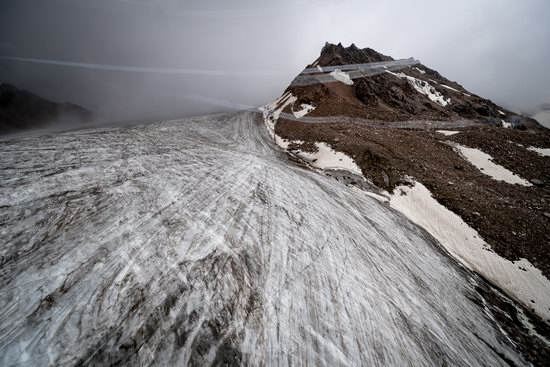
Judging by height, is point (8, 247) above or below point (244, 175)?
below

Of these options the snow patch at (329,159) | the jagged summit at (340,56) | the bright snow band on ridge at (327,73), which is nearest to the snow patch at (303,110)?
the bright snow band on ridge at (327,73)

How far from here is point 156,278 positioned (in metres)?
4.31

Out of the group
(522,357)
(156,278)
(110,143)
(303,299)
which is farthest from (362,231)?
(110,143)

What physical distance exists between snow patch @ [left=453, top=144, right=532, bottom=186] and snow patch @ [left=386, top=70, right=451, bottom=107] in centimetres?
2852

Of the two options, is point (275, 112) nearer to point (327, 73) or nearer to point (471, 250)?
point (327, 73)

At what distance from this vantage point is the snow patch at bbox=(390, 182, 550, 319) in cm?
686

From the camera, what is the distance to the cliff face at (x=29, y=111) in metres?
52.2

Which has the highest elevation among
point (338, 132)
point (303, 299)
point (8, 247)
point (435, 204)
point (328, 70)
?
point (328, 70)

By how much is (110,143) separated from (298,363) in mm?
10728

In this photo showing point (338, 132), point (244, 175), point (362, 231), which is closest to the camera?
point (362, 231)

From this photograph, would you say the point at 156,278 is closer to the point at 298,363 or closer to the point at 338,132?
the point at 298,363

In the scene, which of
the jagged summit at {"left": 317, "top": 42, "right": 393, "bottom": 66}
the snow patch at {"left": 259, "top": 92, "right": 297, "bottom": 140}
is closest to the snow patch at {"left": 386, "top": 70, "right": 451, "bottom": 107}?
the jagged summit at {"left": 317, "top": 42, "right": 393, "bottom": 66}

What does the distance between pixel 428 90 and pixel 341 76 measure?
20978 millimetres

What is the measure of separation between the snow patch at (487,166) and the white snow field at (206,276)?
7948 mm
